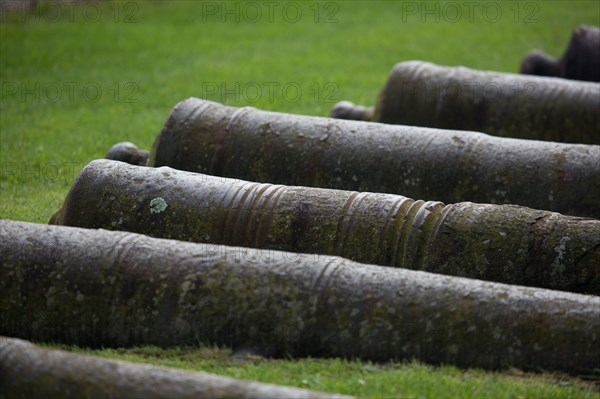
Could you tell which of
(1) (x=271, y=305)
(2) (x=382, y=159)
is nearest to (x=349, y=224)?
(1) (x=271, y=305)

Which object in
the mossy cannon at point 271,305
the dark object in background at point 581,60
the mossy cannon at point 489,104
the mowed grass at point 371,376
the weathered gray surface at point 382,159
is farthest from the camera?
the dark object in background at point 581,60

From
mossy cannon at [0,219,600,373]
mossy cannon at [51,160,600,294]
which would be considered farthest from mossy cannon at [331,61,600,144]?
mossy cannon at [0,219,600,373]

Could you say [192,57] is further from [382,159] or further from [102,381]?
[102,381]

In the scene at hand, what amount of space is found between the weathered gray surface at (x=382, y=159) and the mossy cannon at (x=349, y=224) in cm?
138

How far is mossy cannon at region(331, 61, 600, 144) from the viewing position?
11.6 metres

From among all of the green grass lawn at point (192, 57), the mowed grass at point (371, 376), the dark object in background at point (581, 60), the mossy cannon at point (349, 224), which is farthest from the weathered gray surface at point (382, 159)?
the dark object in background at point (581, 60)

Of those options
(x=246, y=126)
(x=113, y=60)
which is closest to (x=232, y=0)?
(x=113, y=60)

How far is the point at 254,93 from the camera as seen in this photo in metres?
16.0

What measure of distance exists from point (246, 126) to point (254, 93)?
22.4ft

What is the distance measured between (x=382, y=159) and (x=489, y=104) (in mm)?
3359

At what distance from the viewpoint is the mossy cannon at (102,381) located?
5.12 metres

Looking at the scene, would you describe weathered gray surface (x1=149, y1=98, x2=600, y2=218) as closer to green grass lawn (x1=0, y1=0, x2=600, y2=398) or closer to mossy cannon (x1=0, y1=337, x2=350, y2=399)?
green grass lawn (x1=0, y1=0, x2=600, y2=398)

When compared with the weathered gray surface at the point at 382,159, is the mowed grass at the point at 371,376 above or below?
below

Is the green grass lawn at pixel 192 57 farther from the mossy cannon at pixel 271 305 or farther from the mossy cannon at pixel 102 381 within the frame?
the mossy cannon at pixel 102 381
